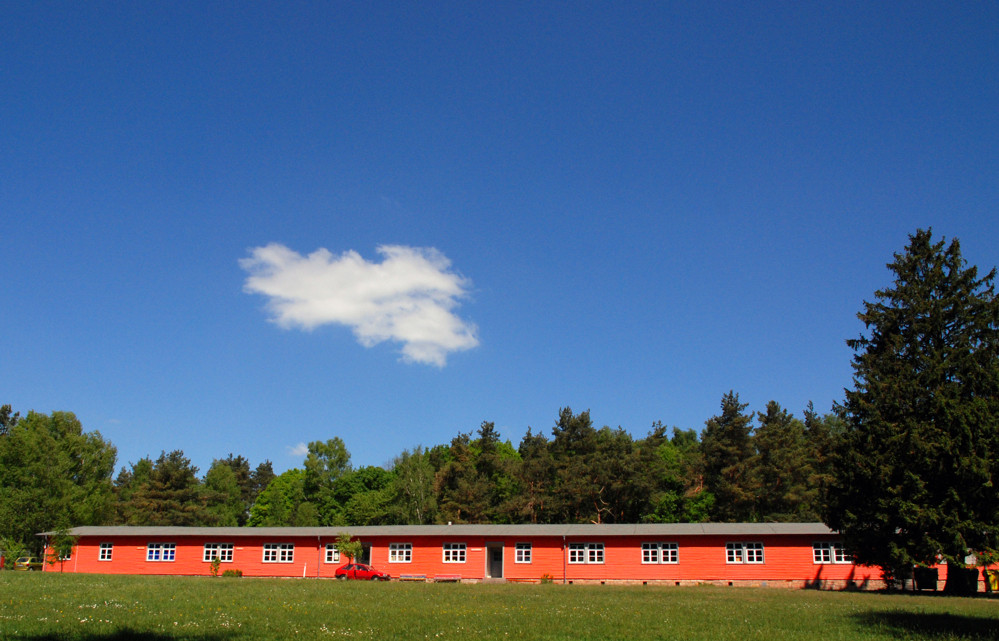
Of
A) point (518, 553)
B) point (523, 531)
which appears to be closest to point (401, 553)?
point (518, 553)

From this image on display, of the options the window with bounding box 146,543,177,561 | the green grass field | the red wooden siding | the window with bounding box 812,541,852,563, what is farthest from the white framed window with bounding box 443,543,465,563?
the window with bounding box 812,541,852,563

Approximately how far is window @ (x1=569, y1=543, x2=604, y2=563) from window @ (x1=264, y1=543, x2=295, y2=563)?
18.6 metres

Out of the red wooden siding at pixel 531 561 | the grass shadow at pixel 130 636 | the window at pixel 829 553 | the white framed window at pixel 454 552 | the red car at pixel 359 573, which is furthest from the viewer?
the white framed window at pixel 454 552

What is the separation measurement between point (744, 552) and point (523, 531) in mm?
13337

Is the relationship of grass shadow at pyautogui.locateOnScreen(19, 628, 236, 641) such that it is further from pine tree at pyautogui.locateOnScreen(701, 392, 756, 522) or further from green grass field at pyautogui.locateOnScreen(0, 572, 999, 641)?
pine tree at pyautogui.locateOnScreen(701, 392, 756, 522)

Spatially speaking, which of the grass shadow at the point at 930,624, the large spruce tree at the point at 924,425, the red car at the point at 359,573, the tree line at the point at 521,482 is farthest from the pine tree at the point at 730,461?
the grass shadow at the point at 930,624

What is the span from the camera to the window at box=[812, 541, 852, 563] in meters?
41.4

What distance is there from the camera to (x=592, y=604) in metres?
23.8

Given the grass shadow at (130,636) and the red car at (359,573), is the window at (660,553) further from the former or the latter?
the grass shadow at (130,636)

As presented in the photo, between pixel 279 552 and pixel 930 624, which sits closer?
pixel 930 624

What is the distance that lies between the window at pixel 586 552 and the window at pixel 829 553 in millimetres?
12212

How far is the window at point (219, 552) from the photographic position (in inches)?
1944

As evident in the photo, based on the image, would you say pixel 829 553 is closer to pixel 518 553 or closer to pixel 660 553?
pixel 660 553

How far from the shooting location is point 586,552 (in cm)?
4512
